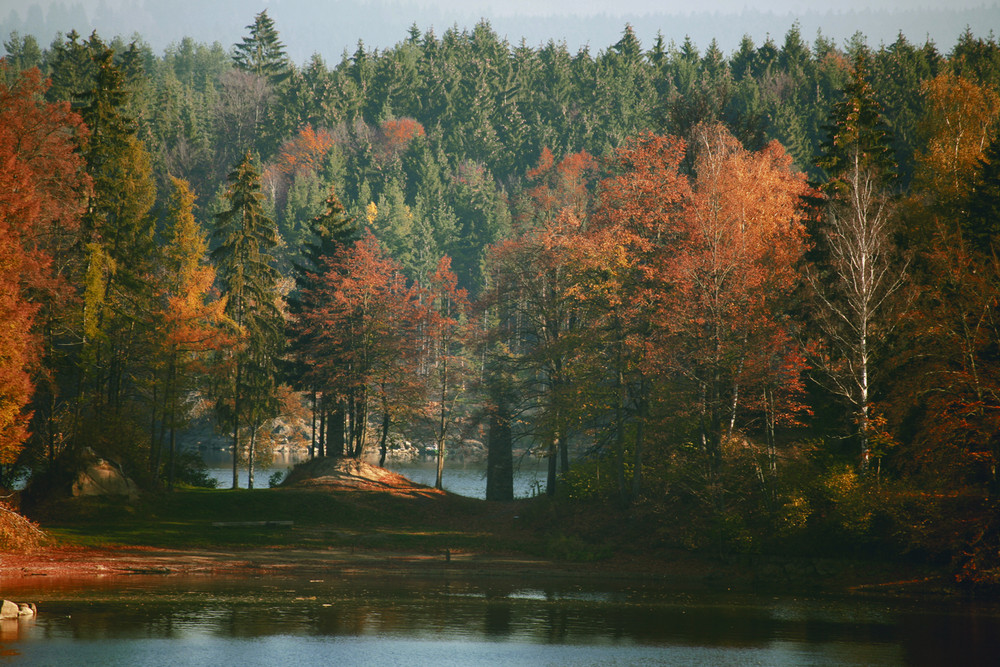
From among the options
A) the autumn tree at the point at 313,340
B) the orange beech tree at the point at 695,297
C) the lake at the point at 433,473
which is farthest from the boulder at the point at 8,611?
the lake at the point at 433,473

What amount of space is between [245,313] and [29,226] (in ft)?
50.2

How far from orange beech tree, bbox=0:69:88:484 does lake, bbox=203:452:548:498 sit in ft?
70.3

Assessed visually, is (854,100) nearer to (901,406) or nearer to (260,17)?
(901,406)

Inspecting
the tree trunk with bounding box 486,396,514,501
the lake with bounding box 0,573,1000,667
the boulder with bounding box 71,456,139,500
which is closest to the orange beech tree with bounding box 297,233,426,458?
the tree trunk with bounding box 486,396,514,501

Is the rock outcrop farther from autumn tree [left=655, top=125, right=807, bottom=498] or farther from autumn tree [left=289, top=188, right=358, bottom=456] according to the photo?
autumn tree [left=289, top=188, right=358, bottom=456]

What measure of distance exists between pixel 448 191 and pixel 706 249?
259 feet

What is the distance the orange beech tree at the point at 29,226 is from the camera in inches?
1120

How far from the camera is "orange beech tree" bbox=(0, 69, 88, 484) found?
28.5 m

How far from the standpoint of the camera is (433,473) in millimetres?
72625

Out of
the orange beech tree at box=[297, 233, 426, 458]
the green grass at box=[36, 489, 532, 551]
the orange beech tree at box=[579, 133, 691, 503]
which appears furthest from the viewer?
the orange beech tree at box=[297, 233, 426, 458]

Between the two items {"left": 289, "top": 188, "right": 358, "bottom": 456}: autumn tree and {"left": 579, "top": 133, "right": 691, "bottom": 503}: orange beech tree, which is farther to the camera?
{"left": 289, "top": 188, "right": 358, "bottom": 456}: autumn tree

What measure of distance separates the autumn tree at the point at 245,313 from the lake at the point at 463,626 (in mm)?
19922

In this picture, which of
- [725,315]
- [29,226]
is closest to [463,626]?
[725,315]

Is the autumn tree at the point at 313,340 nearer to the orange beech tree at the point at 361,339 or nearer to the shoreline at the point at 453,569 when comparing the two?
the orange beech tree at the point at 361,339
